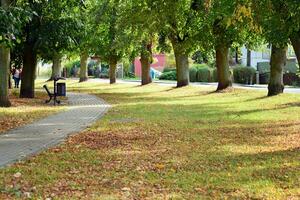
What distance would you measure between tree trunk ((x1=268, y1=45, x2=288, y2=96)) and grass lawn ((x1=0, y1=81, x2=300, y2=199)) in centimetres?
1022

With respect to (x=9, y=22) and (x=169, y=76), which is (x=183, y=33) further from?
(x=169, y=76)

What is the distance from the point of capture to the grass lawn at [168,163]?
7082 millimetres

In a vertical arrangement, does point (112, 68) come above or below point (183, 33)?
below

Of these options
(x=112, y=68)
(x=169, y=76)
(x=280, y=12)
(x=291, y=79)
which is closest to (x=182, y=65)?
(x=112, y=68)

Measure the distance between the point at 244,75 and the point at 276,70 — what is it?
2175cm

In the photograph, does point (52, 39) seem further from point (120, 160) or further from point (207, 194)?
point (207, 194)

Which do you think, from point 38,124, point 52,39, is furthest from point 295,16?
point 52,39

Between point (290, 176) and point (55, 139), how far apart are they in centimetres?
583

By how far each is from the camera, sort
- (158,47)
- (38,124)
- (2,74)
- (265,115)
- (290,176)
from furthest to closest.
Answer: (158,47) < (2,74) < (265,115) < (38,124) < (290,176)

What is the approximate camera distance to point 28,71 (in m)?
26.5

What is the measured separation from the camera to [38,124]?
49.9ft

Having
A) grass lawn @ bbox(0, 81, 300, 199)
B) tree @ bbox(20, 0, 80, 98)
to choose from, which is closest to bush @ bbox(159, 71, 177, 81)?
tree @ bbox(20, 0, 80, 98)

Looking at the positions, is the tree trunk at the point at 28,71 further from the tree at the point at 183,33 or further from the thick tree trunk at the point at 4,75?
the tree at the point at 183,33

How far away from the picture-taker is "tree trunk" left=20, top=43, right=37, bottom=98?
26234 mm
